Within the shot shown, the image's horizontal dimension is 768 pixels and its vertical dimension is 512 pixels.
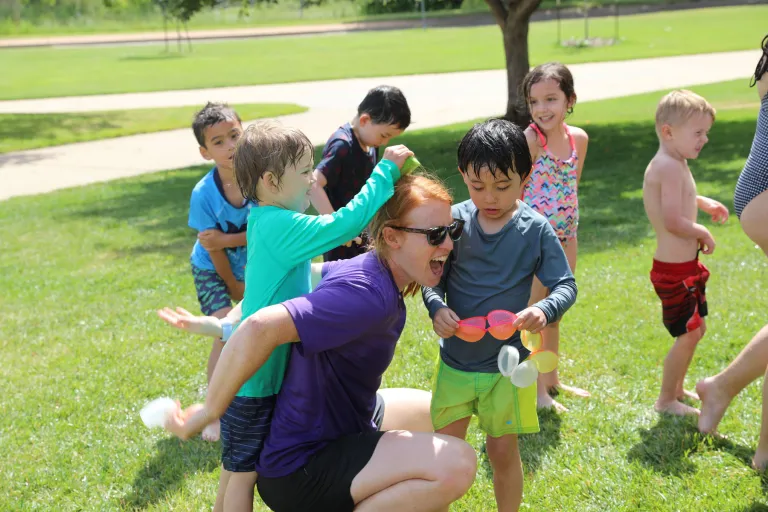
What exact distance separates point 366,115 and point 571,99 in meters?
1.07

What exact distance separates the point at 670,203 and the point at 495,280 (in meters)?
1.48

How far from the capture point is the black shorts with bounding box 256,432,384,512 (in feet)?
8.48

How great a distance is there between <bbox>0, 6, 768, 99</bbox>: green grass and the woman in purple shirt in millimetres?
26408

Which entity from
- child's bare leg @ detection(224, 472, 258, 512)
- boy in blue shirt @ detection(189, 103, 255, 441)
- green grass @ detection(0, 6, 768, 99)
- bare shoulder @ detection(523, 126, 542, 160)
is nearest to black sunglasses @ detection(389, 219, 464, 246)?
child's bare leg @ detection(224, 472, 258, 512)

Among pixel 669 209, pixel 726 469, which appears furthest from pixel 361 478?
pixel 669 209

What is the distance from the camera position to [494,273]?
9.84ft

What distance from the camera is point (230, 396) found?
249 cm

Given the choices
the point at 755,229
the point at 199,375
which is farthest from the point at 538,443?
the point at 199,375

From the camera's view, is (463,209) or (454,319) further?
(463,209)

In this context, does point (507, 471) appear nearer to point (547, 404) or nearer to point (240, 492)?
point (240, 492)

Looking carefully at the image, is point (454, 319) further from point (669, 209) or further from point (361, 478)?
point (669, 209)

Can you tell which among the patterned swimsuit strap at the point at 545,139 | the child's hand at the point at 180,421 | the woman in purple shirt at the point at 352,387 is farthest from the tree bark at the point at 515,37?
the child's hand at the point at 180,421

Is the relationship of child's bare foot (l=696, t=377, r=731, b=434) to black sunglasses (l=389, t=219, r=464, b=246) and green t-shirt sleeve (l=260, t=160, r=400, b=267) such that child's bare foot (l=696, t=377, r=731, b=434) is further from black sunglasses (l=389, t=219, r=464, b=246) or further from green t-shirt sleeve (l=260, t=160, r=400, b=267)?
green t-shirt sleeve (l=260, t=160, r=400, b=267)

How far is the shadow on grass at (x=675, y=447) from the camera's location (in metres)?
3.65
